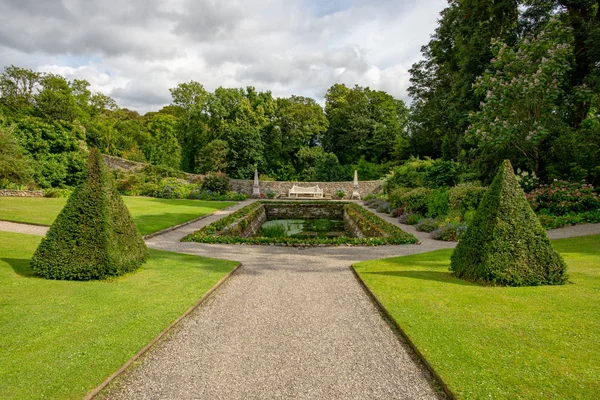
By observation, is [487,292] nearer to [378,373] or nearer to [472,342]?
[472,342]

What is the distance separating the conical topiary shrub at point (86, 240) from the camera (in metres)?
5.70

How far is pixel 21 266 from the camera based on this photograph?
6.30 meters

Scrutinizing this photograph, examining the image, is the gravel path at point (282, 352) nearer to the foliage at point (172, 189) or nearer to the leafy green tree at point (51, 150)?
the foliage at point (172, 189)

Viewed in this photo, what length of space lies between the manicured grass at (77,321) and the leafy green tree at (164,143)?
40.9 meters

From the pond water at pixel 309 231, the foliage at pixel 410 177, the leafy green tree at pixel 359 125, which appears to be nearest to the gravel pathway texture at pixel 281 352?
the pond water at pixel 309 231

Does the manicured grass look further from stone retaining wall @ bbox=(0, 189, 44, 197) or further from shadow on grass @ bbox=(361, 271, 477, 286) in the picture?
stone retaining wall @ bbox=(0, 189, 44, 197)

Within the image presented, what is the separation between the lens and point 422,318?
4422mm

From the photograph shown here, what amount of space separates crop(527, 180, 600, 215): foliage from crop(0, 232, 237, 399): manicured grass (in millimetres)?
12904

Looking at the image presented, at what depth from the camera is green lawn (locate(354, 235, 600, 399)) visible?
291 centimetres

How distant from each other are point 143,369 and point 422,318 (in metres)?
3.30

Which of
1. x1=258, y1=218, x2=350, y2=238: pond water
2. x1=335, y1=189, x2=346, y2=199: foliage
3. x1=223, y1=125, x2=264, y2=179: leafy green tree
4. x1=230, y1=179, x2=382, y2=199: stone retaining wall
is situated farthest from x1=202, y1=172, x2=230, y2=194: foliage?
x1=258, y1=218, x2=350, y2=238: pond water

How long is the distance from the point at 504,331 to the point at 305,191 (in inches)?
1025

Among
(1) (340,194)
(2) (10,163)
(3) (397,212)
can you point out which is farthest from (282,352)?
(1) (340,194)

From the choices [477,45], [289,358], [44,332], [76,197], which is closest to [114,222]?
[76,197]
